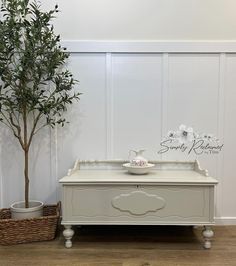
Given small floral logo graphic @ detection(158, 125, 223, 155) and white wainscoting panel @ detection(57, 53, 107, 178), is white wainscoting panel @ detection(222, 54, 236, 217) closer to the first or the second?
small floral logo graphic @ detection(158, 125, 223, 155)

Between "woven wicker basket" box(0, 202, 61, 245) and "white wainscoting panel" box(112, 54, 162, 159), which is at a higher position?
"white wainscoting panel" box(112, 54, 162, 159)

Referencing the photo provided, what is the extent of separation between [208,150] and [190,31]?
3.78 ft

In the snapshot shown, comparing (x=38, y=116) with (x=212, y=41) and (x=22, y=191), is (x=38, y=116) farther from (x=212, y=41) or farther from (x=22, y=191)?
(x=212, y=41)

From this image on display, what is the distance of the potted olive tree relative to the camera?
108 inches

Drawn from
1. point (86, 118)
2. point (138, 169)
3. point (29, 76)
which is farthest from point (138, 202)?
point (29, 76)

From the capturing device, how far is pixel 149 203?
8.53 feet

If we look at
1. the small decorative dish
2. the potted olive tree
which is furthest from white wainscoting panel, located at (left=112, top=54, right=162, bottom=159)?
the potted olive tree

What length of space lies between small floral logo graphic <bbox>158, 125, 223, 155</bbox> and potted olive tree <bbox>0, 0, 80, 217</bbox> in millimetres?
985

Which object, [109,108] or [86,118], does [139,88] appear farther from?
[86,118]

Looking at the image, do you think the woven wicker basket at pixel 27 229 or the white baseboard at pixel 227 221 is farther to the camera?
the white baseboard at pixel 227 221

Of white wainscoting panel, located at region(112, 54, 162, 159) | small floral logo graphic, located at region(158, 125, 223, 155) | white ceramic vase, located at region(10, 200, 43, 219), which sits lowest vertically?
white ceramic vase, located at region(10, 200, 43, 219)

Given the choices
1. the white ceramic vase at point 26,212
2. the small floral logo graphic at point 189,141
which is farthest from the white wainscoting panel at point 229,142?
the white ceramic vase at point 26,212

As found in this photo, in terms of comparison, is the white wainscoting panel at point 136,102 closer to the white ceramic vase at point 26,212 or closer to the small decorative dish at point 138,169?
the small decorative dish at point 138,169

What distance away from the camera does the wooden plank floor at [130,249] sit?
7.91 ft
